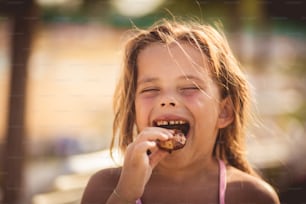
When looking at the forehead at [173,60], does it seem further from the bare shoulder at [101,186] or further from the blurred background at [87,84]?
the blurred background at [87,84]

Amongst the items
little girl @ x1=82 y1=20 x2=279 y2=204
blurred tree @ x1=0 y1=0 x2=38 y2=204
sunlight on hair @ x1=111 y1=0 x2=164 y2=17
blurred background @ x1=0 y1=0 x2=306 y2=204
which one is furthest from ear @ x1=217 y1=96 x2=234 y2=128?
sunlight on hair @ x1=111 y1=0 x2=164 y2=17

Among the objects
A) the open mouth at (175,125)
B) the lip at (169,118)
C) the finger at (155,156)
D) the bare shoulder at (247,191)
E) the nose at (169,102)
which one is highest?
the nose at (169,102)

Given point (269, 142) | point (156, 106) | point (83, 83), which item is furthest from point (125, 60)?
point (269, 142)

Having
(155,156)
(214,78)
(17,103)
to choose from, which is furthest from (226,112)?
(17,103)

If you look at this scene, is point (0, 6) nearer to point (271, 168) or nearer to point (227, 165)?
point (227, 165)

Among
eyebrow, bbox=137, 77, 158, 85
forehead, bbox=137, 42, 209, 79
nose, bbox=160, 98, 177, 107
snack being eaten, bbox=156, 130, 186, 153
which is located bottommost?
snack being eaten, bbox=156, 130, 186, 153

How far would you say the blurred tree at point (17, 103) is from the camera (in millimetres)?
1364

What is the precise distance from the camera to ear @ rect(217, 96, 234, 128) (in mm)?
943

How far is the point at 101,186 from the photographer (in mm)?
933

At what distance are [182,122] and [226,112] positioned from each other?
0.13m

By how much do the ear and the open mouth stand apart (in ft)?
0.37

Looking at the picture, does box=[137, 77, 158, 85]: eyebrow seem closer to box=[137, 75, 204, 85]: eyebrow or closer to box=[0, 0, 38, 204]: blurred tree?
box=[137, 75, 204, 85]: eyebrow

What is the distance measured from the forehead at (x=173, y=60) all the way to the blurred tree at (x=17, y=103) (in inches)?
21.0

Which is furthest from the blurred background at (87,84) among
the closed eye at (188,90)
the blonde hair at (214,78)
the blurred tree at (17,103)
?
the closed eye at (188,90)
